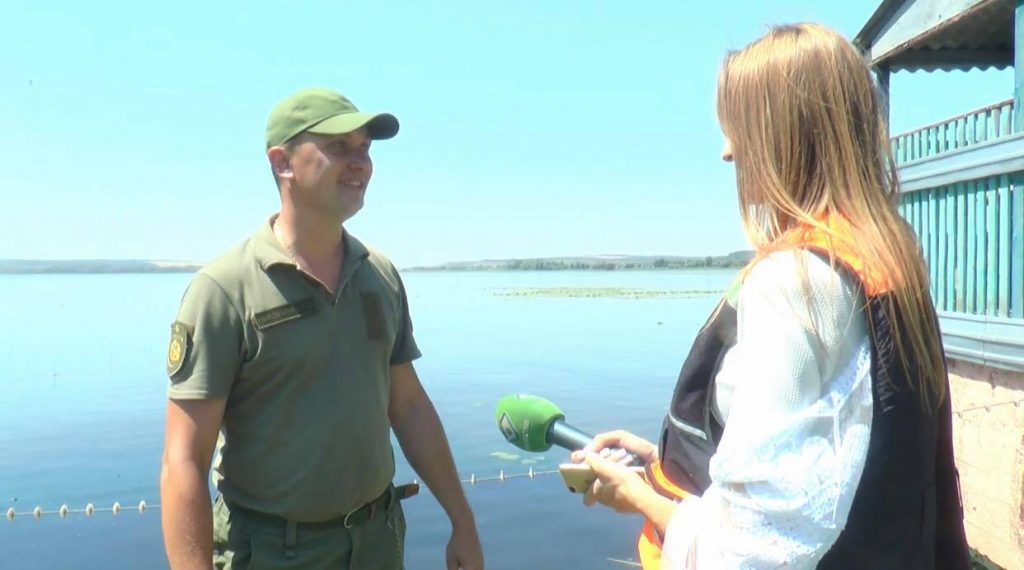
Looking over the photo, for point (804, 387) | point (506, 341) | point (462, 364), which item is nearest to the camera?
point (804, 387)

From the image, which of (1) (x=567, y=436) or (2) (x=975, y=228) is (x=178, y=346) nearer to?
(1) (x=567, y=436)

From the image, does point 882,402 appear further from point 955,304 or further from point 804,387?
point 955,304

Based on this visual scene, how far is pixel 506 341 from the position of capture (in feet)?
100

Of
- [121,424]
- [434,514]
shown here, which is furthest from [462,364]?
[434,514]

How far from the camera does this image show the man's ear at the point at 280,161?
8.34 ft

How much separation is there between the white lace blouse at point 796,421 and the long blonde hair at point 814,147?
0.12 m

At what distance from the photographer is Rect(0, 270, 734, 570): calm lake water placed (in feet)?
25.5

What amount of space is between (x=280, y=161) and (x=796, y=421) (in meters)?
1.78

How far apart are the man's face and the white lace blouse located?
1498 millimetres

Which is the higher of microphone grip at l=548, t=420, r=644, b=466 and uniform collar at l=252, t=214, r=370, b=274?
uniform collar at l=252, t=214, r=370, b=274

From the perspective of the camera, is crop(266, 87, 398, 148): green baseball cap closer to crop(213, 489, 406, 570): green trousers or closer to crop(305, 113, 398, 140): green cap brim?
crop(305, 113, 398, 140): green cap brim

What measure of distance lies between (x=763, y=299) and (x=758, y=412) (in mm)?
182

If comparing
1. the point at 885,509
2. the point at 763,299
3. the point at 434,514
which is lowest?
the point at 434,514

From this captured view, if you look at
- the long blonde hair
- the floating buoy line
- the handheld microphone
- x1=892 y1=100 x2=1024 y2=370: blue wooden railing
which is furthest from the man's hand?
the floating buoy line
